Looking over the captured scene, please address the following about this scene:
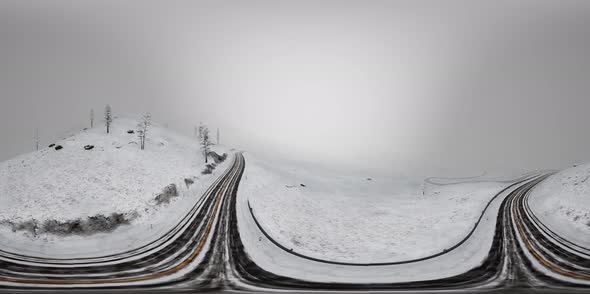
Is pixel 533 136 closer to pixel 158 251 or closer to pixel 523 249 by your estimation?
pixel 523 249

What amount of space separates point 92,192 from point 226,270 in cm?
2263

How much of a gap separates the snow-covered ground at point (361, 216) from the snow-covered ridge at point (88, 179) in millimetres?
13015

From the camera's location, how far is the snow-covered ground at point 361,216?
75.4 feet

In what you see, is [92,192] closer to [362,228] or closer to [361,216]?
[362,228]

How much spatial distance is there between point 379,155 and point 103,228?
13334 cm

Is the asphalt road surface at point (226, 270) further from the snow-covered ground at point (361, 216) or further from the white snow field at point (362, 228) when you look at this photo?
the snow-covered ground at point (361, 216)

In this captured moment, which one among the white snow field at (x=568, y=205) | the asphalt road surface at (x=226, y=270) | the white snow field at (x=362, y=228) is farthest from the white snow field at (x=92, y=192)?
the white snow field at (x=568, y=205)

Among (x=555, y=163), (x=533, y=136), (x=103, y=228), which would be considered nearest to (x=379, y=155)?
(x=555, y=163)

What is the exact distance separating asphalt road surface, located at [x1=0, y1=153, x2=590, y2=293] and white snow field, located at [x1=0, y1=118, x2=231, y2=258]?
247cm

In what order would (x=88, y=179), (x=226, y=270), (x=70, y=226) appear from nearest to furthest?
(x=226, y=270) → (x=70, y=226) → (x=88, y=179)

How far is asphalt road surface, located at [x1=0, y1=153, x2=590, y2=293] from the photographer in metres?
16.2

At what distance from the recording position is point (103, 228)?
80.4ft

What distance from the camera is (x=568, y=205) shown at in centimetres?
2833

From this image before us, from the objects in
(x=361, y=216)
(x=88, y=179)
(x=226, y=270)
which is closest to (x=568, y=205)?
(x=361, y=216)
